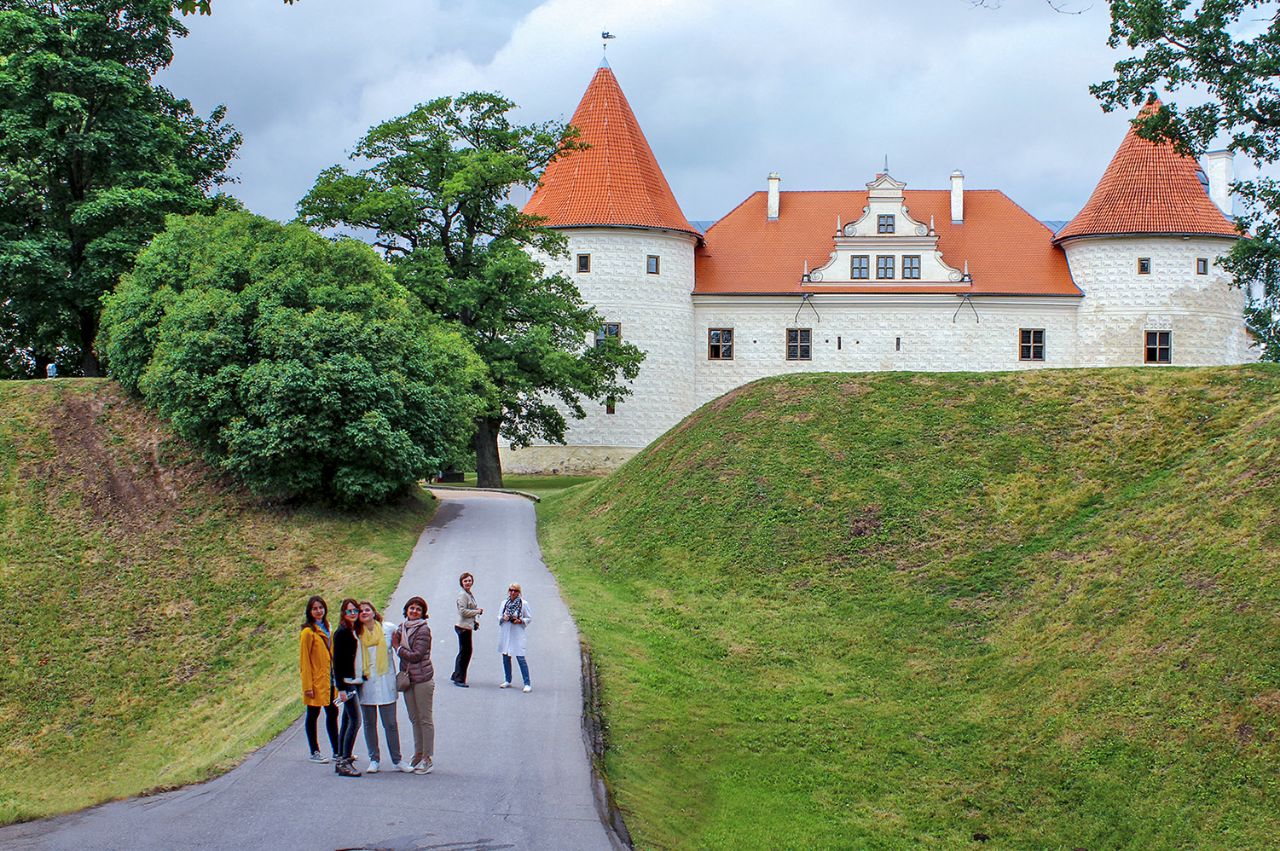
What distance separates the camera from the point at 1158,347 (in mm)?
51469

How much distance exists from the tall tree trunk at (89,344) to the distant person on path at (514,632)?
83.5 feet

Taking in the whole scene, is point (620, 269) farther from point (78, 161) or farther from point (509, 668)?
point (509, 668)

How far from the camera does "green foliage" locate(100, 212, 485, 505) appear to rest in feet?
92.9

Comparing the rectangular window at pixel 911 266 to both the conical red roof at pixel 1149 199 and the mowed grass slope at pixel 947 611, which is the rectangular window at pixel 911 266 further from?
A: the mowed grass slope at pixel 947 611

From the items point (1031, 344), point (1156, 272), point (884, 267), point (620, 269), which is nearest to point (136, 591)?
point (620, 269)

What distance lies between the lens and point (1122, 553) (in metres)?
20.6

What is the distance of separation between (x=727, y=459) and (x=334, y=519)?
9301mm

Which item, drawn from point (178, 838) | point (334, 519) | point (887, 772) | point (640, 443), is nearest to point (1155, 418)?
point (887, 772)

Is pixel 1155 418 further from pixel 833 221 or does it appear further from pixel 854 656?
pixel 833 221

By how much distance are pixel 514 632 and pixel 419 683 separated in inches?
160

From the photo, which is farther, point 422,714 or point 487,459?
point 487,459

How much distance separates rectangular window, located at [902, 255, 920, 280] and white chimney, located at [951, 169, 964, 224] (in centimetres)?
402

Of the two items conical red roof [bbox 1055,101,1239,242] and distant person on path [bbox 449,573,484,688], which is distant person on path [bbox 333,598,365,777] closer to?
A: distant person on path [bbox 449,573,484,688]

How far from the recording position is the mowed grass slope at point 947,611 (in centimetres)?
1502
